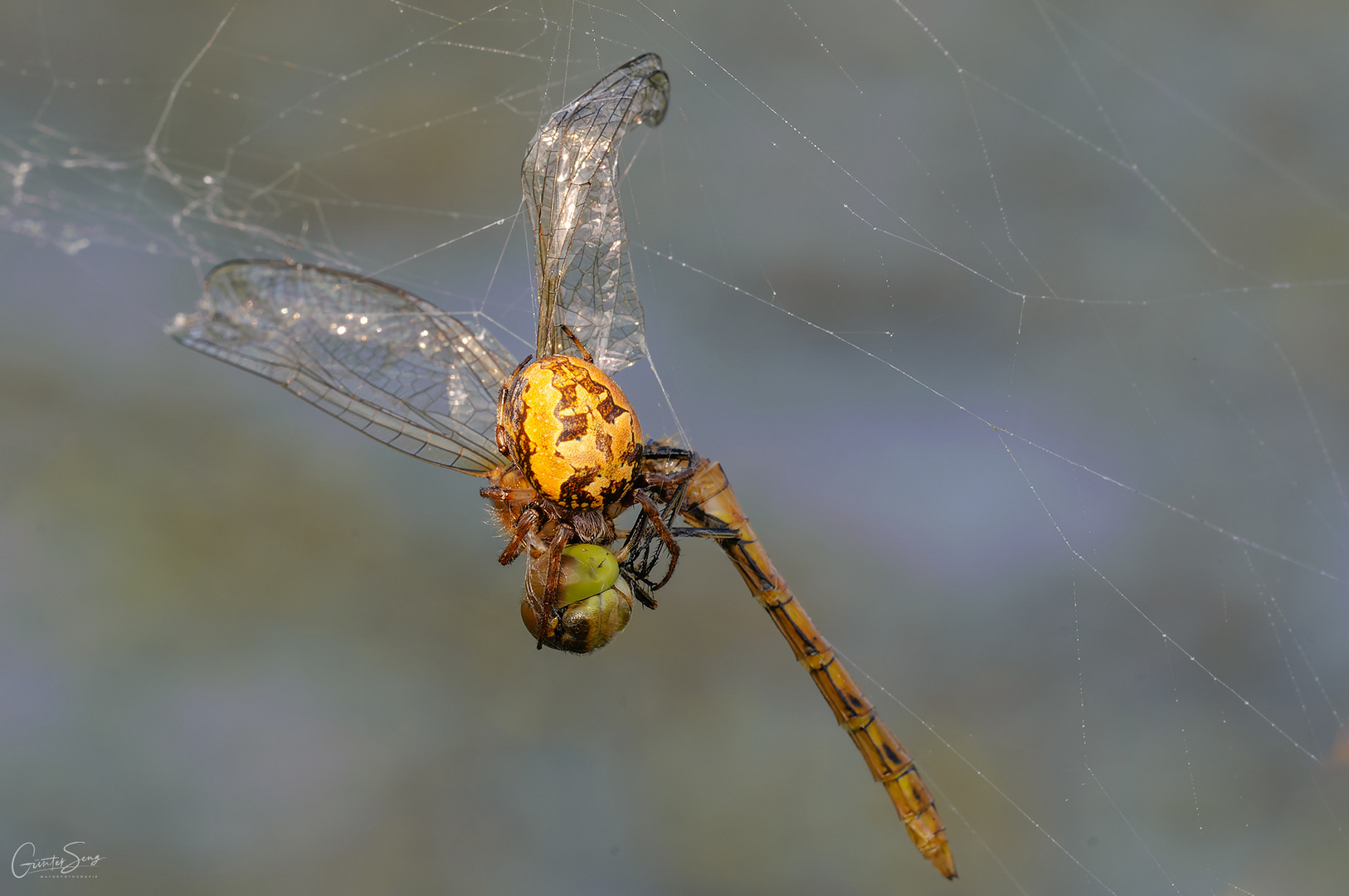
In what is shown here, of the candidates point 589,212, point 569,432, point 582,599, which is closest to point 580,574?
point 582,599

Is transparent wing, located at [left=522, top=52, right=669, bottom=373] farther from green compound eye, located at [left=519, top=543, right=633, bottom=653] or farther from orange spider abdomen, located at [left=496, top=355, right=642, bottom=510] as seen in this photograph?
green compound eye, located at [left=519, top=543, right=633, bottom=653]

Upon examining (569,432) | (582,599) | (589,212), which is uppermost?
(589,212)

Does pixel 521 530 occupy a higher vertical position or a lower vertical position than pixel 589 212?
lower

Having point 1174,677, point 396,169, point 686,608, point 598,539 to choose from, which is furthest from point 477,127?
point 1174,677

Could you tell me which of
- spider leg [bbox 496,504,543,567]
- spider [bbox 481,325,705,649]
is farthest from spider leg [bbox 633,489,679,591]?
spider leg [bbox 496,504,543,567]

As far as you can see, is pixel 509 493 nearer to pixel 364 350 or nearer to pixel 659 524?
pixel 659 524

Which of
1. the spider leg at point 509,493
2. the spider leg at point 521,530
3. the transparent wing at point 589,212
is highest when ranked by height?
the transparent wing at point 589,212

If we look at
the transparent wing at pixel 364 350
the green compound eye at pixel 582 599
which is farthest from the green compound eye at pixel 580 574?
the transparent wing at pixel 364 350

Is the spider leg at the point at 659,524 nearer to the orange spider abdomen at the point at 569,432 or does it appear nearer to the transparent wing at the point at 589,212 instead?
the orange spider abdomen at the point at 569,432
